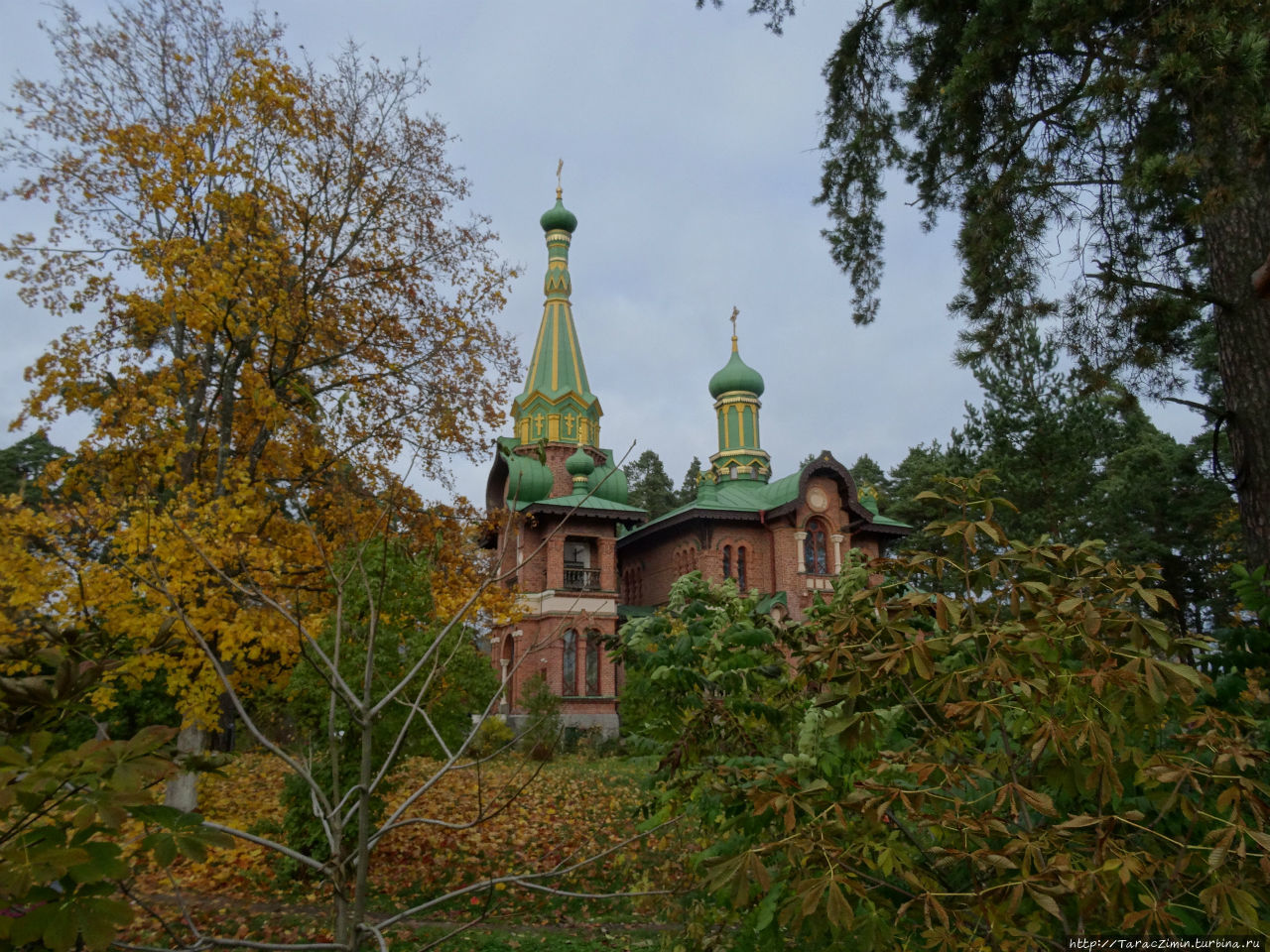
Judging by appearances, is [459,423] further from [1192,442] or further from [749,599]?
[1192,442]

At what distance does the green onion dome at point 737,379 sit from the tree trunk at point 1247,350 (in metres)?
24.1

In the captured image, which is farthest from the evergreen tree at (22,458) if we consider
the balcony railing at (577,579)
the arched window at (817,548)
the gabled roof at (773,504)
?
the arched window at (817,548)

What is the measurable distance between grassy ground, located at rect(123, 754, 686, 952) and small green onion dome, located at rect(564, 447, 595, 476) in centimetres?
1334

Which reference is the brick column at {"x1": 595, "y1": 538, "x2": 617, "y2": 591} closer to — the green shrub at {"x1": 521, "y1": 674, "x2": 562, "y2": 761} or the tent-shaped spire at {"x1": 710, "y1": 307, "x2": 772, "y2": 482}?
the tent-shaped spire at {"x1": 710, "y1": 307, "x2": 772, "y2": 482}

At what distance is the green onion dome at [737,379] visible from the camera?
2983 cm

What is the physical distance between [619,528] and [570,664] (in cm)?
440

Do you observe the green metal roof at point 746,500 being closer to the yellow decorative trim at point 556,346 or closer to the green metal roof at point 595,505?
the green metal roof at point 595,505

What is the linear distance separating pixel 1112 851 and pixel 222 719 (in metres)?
9.76

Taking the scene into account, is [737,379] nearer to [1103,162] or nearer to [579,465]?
[579,465]

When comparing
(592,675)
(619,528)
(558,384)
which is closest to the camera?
(619,528)

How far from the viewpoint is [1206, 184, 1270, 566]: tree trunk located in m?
5.37

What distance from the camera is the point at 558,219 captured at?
101 feet

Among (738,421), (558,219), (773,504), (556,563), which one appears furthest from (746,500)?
(558,219)

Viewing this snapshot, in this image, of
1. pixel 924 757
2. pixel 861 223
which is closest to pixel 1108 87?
pixel 861 223
